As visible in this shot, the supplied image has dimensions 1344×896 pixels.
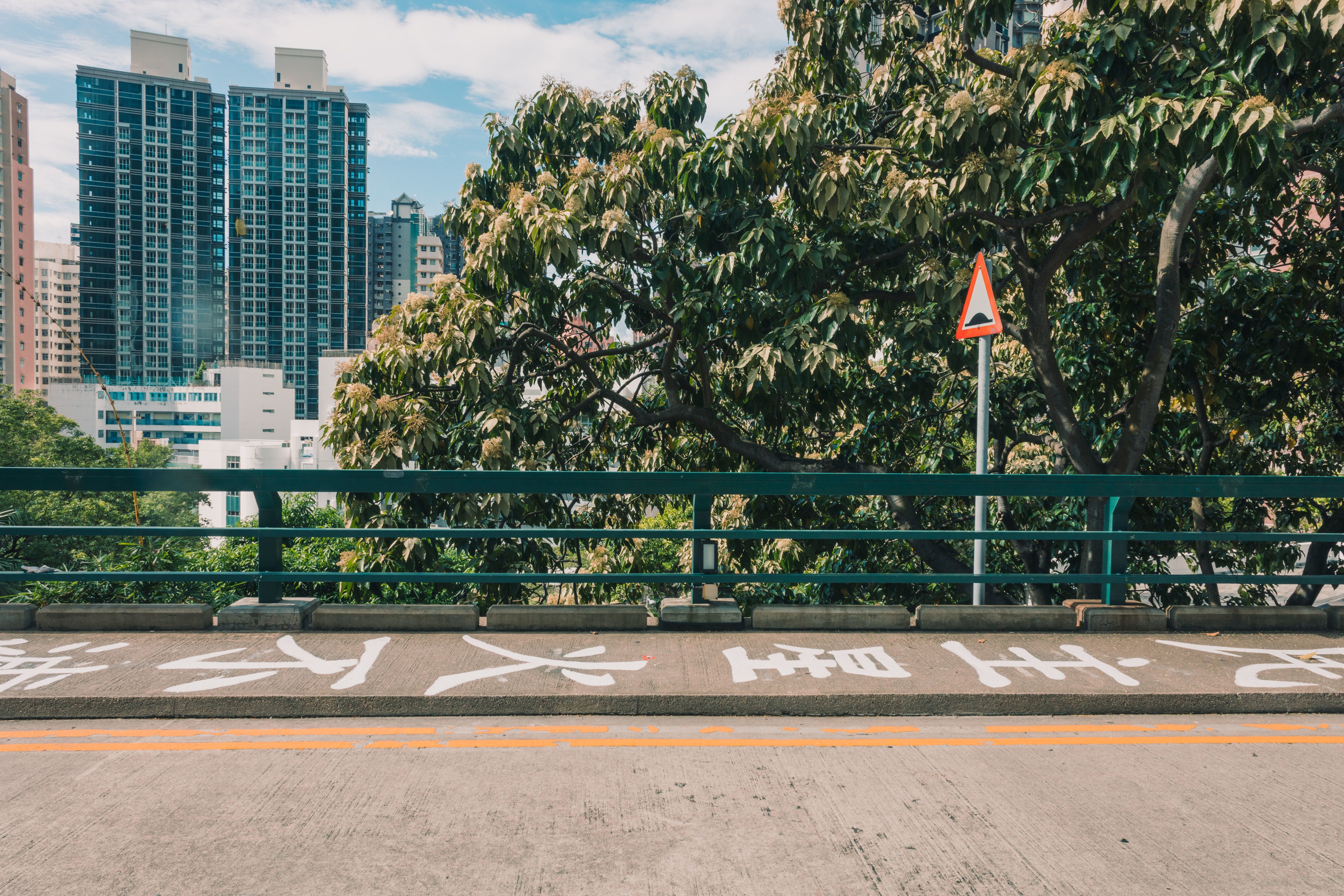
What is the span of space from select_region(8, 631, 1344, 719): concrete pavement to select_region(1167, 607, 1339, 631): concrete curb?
0.79 ft

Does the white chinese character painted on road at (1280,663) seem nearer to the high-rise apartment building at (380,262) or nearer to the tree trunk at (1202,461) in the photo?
the tree trunk at (1202,461)

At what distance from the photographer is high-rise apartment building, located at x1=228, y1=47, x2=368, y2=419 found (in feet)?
488

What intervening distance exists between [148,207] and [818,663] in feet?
530

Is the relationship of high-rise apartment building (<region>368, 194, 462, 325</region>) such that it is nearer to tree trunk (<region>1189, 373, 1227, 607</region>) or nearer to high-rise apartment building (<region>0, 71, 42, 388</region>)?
high-rise apartment building (<region>0, 71, 42, 388</region>)

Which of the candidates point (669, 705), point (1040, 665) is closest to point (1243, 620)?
point (1040, 665)

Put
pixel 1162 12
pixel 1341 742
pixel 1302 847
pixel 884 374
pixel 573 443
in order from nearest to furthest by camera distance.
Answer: pixel 1302 847, pixel 1341 742, pixel 1162 12, pixel 884 374, pixel 573 443

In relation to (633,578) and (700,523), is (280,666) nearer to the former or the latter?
(633,578)

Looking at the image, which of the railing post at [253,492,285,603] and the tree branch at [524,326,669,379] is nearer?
the railing post at [253,492,285,603]

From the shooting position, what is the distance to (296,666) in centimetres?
568

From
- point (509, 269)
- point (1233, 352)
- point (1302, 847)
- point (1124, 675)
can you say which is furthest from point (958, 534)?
point (1233, 352)

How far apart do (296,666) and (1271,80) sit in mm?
7970

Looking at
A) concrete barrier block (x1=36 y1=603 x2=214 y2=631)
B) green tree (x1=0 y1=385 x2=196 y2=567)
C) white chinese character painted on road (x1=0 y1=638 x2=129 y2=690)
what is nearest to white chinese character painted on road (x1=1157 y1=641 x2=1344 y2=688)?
concrete barrier block (x1=36 y1=603 x2=214 y2=631)

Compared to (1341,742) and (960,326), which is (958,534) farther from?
(1341,742)

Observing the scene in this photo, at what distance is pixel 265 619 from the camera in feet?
21.6
